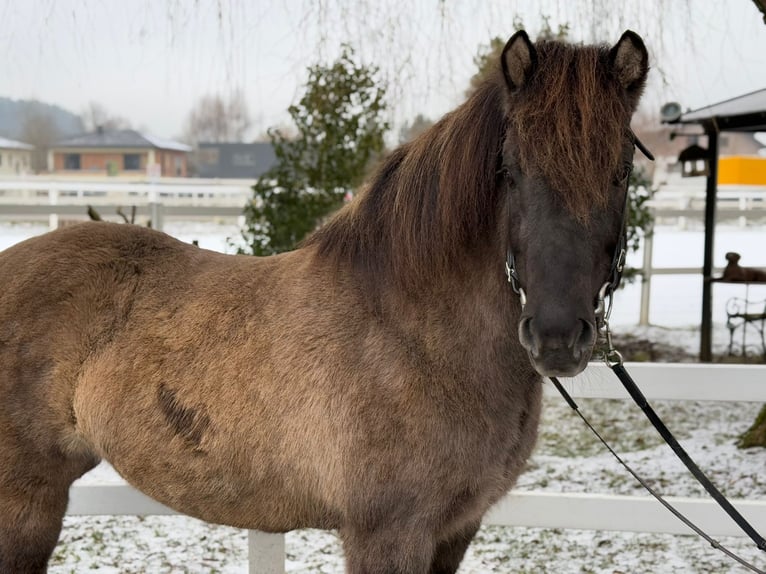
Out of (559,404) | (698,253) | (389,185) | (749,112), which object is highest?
(749,112)

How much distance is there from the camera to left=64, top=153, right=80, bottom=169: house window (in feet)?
45.9

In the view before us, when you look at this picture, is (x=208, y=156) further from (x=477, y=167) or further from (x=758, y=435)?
(x=477, y=167)

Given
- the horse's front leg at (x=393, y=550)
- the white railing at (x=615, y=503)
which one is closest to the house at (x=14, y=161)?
the white railing at (x=615, y=503)

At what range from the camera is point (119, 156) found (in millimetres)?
15477

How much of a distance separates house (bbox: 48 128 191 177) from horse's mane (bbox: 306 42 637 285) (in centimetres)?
1153

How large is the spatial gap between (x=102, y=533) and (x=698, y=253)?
12.2 meters

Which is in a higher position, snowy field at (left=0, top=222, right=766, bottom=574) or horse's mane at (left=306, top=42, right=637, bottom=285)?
horse's mane at (left=306, top=42, right=637, bottom=285)

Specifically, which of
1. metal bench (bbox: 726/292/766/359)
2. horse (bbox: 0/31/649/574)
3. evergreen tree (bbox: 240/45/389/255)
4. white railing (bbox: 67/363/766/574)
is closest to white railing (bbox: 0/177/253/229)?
evergreen tree (bbox: 240/45/389/255)

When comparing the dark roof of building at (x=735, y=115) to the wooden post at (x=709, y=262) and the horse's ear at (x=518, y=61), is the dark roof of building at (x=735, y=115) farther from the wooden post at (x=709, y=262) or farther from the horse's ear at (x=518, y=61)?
the horse's ear at (x=518, y=61)

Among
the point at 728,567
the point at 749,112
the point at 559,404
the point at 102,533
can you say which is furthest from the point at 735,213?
the point at 102,533

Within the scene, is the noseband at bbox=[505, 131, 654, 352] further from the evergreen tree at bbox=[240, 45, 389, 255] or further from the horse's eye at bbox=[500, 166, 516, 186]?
the evergreen tree at bbox=[240, 45, 389, 255]

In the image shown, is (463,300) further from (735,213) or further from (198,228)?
(198,228)

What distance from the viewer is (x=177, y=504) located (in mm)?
2316

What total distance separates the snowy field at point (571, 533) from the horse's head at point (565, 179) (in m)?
2.34
